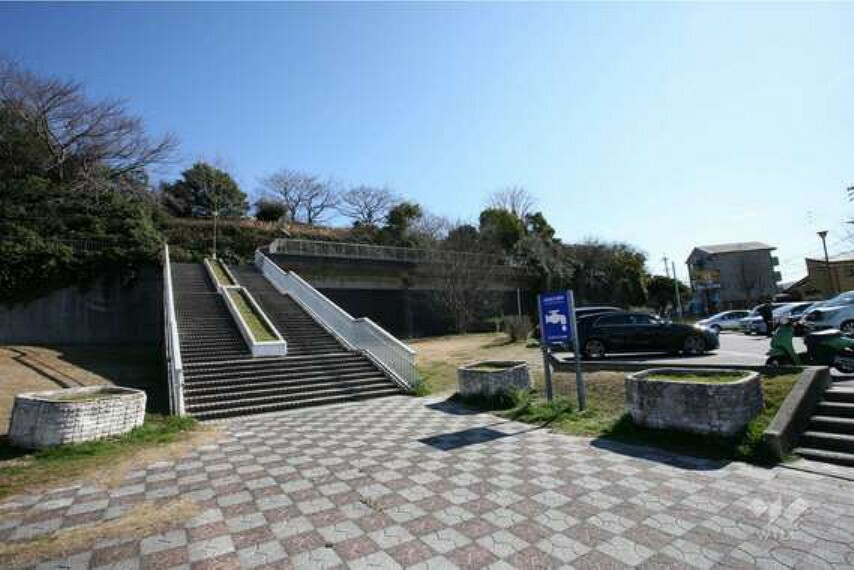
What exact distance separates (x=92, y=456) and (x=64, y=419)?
2.84 ft

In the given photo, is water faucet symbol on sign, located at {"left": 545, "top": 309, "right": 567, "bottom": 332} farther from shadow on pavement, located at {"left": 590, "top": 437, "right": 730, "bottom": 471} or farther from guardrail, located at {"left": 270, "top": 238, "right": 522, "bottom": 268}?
guardrail, located at {"left": 270, "top": 238, "right": 522, "bottom": 268}

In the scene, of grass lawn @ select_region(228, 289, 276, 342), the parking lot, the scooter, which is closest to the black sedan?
the parking lot

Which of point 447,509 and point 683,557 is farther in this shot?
point 447,509

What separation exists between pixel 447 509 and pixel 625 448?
9.95ft

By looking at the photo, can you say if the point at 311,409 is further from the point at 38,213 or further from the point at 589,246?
the point at 589,246

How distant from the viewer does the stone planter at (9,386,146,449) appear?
6.28m

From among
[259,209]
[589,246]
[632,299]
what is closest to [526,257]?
[589,246]

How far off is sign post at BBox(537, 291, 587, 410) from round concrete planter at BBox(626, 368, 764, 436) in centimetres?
137

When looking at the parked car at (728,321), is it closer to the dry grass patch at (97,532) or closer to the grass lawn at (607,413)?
the grass lawn at (607,413)

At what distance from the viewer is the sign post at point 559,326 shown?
7.86 metres

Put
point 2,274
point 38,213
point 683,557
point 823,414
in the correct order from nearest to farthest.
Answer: point 683,557, point 823,414, point 2,274, point 38,213

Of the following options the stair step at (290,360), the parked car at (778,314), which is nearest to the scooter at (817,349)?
the stair step at (290,360)

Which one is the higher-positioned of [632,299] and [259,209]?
[259,209]

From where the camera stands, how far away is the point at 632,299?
39594 millimetres
